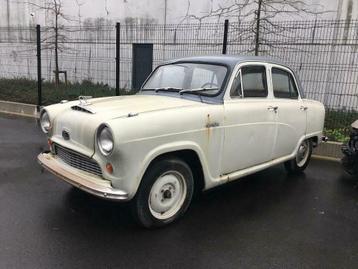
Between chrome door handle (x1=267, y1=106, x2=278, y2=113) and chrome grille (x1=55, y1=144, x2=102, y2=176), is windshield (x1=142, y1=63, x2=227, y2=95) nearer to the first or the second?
chrome door handle (x1=267, y1=106, x2=278, y2=113)

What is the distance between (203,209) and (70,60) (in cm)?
1092

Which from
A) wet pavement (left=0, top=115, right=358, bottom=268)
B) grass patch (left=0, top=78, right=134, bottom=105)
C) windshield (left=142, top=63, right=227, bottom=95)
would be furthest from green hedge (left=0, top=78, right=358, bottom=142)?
windshield (left=142, top=63, right=227, bottom=95)

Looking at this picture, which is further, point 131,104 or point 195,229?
point 131,104

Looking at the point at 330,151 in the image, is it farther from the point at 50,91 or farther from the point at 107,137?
the point at 50,91

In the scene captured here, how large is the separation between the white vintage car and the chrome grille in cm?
1

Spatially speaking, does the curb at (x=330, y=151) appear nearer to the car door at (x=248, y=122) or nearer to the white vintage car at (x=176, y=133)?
the white vintage car at (x=176, y=133)

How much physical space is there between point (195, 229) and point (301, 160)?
9.42 ft

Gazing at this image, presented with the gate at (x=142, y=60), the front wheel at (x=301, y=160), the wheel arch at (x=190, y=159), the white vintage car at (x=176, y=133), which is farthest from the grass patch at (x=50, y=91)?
the wheel arch at (x=190, y=159)

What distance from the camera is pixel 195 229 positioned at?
393 centimetres

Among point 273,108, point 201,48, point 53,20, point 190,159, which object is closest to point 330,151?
point 273,108

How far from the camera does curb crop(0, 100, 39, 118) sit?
411 inches

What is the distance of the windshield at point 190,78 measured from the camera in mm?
4488

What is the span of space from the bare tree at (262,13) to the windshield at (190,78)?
4950mm

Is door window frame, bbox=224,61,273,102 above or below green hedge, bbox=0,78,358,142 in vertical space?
above
